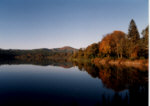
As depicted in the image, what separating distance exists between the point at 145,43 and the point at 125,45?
13.3m

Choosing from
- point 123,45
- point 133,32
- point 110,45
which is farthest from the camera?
point 133,32

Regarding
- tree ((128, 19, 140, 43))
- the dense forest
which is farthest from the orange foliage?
tree ((128, 19, 140, 43))

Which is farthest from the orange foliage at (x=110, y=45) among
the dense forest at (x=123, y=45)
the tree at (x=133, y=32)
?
the tree at (x=133, y=32)

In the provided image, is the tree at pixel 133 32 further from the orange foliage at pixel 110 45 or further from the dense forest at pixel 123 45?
the orange foliage at pixel 110 45

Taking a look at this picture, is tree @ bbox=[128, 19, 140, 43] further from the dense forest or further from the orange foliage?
the orange foliage

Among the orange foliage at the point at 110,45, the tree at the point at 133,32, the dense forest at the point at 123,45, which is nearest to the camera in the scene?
the dense forest at the point at 123,45

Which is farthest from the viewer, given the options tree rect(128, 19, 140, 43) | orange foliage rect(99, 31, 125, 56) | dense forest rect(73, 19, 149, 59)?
tree rect(128, 19, 140, 43)

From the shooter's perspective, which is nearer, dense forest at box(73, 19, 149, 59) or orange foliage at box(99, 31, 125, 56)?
dense forest at box(73, 19, 149, 59)

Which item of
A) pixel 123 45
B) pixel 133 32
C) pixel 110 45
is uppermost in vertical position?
pixel 133 32

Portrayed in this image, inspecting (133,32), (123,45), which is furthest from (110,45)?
(133,32)

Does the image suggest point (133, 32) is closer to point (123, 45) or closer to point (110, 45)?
point (123, 45)

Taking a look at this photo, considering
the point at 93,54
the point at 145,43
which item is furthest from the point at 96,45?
the point at 145,43

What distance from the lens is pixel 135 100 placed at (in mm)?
8672

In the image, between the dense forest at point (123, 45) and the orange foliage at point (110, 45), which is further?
the orange foliage at point (110, 45)
